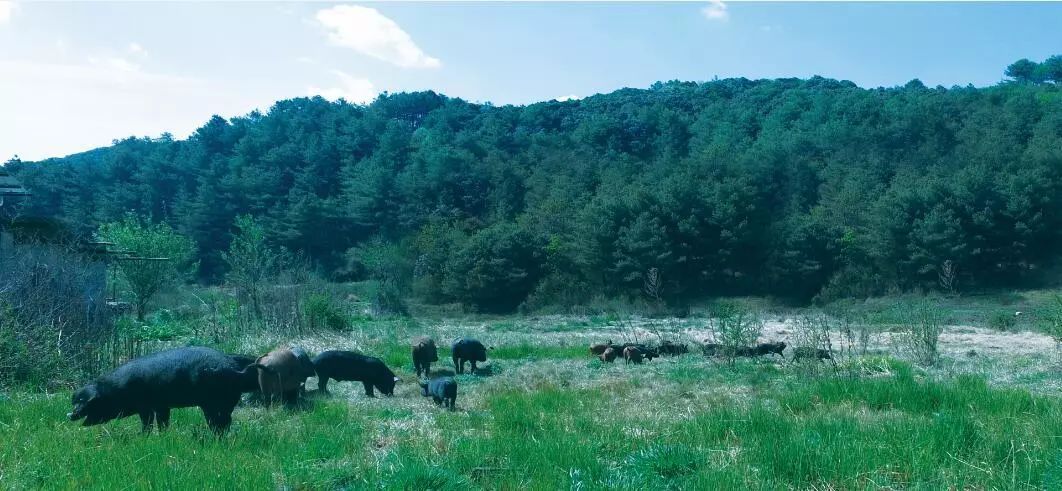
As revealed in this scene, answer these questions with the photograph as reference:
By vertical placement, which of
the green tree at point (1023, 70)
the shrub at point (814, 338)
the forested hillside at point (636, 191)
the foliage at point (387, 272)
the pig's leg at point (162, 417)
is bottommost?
the foliage at point (387, 272)

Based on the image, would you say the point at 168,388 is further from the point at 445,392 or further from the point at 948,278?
the point at 948,278

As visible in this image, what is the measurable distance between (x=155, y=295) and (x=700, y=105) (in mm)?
67782

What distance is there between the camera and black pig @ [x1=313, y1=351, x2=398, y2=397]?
1430 cm

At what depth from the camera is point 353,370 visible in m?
14.3

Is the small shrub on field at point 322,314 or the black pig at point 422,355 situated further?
the small shrub on field at point 322,314

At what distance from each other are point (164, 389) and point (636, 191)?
44.3 m

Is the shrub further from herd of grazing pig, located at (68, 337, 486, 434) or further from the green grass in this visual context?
herd of grazing pig, located at (68, 337, 486, 434)

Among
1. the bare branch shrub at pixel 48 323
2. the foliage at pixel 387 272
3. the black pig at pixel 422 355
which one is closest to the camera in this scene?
the bare branch shrub at pixel 48 323

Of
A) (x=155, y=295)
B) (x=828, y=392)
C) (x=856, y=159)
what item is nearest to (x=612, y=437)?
(x=828, y=392)

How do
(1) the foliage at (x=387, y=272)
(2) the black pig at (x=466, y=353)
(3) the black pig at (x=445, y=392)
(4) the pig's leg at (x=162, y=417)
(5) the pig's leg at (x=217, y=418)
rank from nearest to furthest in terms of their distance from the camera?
(5) the pig's leg at (x=217, y=418) < (4) the pig's leg at (x=162, y=417) < (3) the black pig at (x=445, y=392) < (2) the black pig at (x=466, y=353) < (1) the foliage at (x=387, y=272)

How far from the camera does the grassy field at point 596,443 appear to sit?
18.9ft

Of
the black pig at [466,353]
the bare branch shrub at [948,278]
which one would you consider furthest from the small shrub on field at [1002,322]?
the black pig at [466,353]

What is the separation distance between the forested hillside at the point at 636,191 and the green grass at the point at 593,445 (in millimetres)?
39211

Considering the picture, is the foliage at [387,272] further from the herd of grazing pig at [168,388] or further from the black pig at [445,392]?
the herd of grazing pig at [168,388]
